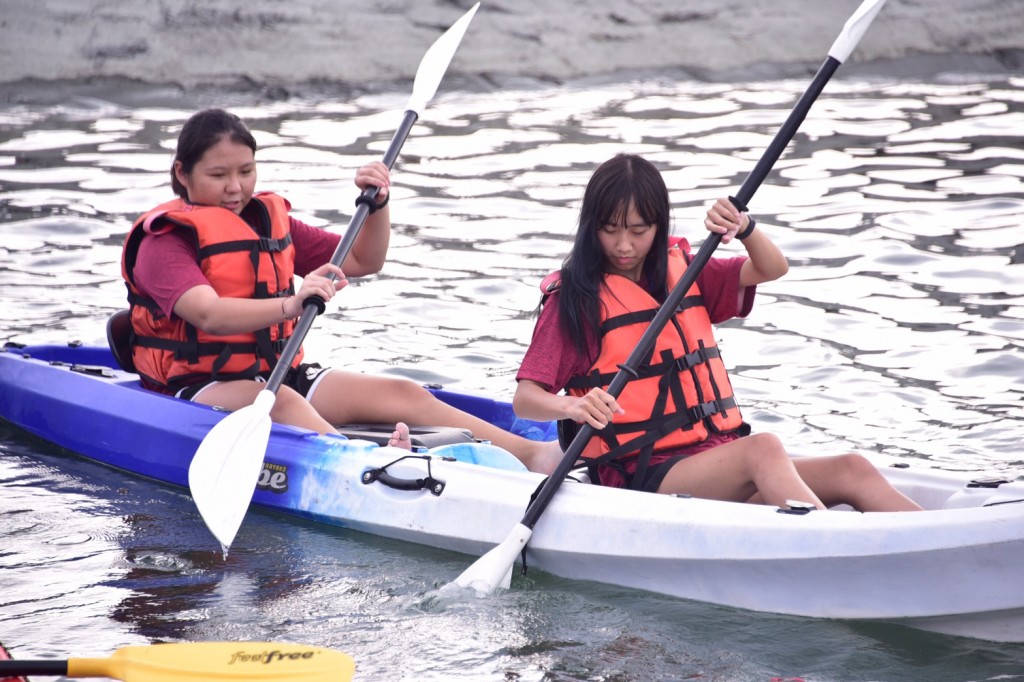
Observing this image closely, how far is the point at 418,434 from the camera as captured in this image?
4.34 m

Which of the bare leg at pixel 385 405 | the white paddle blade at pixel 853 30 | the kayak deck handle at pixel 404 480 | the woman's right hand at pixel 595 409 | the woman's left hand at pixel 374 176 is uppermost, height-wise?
the white paddle blade at pixel 853 30

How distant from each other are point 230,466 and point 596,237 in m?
1.21

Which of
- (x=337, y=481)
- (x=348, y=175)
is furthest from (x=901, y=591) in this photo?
(x=348, y=175)

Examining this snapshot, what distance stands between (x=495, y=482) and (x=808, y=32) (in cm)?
1096

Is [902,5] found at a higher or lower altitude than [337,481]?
higher

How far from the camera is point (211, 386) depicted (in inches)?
169

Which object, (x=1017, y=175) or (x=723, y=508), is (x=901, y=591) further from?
(x=1017, y=175)

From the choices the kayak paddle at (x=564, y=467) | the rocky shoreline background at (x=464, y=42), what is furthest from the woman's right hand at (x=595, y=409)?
the rocky shoreline background at (x=464, y=42)

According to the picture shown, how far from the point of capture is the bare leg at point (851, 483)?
3.35 metres

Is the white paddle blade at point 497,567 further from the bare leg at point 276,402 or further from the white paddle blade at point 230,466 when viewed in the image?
the bare leg at point 276,402

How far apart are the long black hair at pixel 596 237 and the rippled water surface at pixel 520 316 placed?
692 mm

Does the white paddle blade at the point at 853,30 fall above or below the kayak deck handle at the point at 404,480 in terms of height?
above

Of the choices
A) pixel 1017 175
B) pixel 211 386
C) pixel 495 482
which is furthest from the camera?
pixel 1017 175

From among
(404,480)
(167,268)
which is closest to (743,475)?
(404,480)
